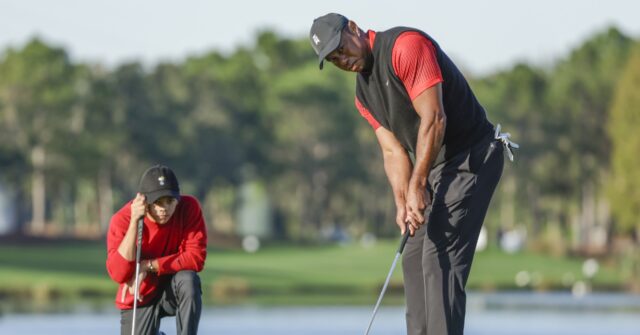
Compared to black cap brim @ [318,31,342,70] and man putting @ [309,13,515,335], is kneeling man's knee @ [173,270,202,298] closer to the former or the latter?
man putting @ [309,13,515,335]

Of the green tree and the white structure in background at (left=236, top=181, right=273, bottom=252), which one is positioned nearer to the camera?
the green tree

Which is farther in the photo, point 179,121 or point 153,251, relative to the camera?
point 179,121

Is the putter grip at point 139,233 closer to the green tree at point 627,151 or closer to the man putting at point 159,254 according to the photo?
the man putting at point 159,254

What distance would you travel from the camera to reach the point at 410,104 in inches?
367

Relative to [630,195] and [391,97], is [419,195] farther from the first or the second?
[630,195]

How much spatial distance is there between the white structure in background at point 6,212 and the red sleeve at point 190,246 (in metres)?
88.3

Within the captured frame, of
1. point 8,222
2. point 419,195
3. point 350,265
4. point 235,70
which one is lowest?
point 419,195

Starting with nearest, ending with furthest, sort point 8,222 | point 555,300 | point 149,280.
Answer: point 149,280 → point 555,300 → point 8,222

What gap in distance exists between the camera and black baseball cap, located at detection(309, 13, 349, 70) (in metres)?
8.95

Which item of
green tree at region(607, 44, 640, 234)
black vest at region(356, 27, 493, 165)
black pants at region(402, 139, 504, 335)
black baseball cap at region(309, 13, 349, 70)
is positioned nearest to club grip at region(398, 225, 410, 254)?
black pants at region(402, 139, 504, 335)

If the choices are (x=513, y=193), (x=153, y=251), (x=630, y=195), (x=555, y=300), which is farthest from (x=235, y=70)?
(x=153, y=251)

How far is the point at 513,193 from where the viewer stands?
114312 millimetres

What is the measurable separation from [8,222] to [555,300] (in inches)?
2444

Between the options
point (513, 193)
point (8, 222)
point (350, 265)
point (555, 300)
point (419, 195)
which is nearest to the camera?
point (419, 195)
